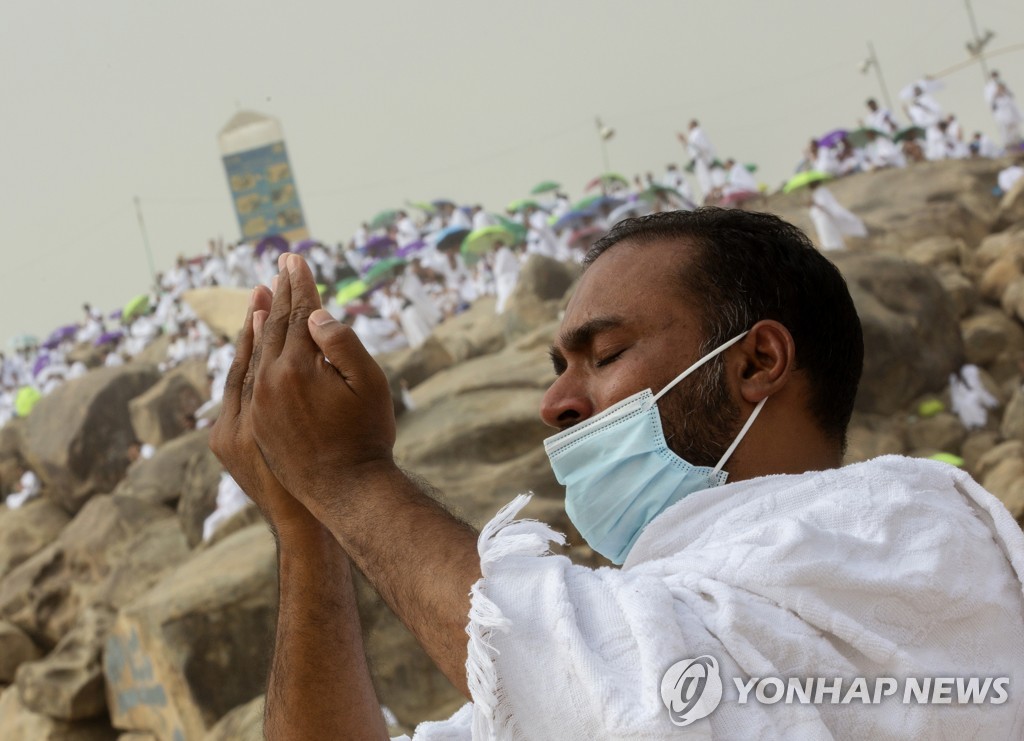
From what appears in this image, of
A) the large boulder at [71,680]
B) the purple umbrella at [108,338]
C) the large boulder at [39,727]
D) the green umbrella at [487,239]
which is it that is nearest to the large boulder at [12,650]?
the large boulder at [39,727]

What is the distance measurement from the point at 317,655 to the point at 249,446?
0.35 meters

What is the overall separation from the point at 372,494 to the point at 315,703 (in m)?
0.46

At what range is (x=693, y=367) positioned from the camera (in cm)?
160

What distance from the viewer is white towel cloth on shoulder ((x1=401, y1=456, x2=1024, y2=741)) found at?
107 centimetres

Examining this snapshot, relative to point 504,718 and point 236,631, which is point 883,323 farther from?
point 504,718

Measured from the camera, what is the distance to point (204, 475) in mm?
12242

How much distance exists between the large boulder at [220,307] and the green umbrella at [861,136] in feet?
33.8

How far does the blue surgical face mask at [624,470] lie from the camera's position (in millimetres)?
1599

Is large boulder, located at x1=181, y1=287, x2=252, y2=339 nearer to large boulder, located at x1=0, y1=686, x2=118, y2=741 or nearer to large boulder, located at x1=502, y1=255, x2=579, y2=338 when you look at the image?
large boulder, located at x1=502, y1=255, x2=579, y2=338

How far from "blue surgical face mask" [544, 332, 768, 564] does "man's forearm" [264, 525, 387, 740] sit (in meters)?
0.38

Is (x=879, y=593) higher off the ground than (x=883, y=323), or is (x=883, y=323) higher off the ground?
(x=879, y=593)

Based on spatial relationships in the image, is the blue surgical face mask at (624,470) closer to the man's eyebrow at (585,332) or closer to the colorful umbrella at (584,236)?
the man's eyebrow at (585,332)

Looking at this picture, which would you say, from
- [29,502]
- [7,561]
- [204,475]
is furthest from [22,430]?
[204,475]

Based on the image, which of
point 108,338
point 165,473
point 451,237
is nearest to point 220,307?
point 451,237
